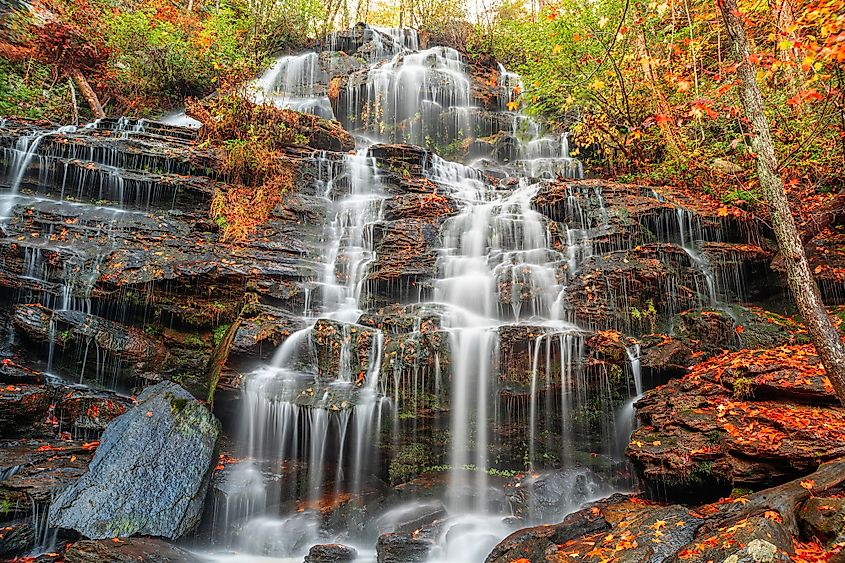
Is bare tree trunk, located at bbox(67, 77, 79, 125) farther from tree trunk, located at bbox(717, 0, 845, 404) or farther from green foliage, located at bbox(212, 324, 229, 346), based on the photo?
tree trunk, located at bbox(717, 0, 845, 404)

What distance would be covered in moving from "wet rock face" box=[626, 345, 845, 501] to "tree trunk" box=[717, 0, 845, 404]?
1049 mm

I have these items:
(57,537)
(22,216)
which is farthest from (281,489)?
(22,216)

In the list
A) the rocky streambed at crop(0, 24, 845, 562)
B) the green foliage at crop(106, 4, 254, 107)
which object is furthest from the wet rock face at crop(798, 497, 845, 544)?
the green foliage at crop(106, 4, 254, 107)

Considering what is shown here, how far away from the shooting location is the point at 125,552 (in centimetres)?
→ 495

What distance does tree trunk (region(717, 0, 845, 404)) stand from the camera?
4.27 m

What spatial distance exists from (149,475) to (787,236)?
307 inches

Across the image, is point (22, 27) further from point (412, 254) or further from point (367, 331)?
point (367, 331)

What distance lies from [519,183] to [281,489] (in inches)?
415

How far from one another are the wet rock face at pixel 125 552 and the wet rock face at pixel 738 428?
5524 millimetres

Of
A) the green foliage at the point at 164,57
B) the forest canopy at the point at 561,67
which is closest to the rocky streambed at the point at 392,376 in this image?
the forest canopy at the point at 561,67

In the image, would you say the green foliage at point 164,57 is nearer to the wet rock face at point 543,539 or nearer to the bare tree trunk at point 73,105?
the bare tree trunk at point 73,105

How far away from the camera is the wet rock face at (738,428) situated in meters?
4.90

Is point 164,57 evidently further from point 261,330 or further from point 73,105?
point 261,330

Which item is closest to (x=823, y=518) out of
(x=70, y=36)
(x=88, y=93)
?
(x=88, y=93)
